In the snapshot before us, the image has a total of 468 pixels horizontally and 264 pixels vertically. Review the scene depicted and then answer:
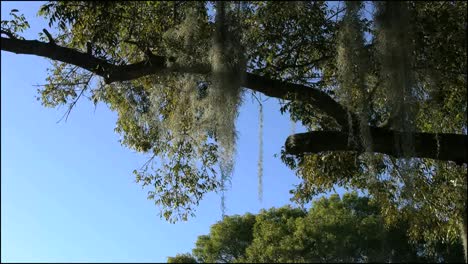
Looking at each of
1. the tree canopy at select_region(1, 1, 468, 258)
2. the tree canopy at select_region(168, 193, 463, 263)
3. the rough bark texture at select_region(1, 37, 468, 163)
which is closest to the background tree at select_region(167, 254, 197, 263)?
the tree canopy at select_region(168, 193, 463, 263)

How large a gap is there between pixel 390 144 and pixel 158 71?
98.2 inches

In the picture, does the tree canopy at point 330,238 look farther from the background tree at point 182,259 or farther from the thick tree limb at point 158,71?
the thick tree limb at point 158,71

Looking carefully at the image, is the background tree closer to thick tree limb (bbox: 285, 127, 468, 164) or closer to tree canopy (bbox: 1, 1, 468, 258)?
tree canopy (bbox: 1, 1, 468, 258)

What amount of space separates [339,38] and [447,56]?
1.48 metres

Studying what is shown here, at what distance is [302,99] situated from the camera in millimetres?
6469

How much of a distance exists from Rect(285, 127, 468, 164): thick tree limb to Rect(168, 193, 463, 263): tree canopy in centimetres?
1495

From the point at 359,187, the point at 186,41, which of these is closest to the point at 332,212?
the point at 359,187

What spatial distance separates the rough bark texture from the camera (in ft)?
18.3

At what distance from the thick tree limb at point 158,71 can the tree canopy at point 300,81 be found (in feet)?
0.04

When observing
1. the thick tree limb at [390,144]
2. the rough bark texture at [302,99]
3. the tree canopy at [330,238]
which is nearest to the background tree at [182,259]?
the tree canopy at [330,238]

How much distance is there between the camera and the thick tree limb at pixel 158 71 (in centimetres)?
608

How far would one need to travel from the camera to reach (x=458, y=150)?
5516 millimetres

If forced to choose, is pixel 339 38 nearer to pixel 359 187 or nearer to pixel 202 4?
pixel 202 4

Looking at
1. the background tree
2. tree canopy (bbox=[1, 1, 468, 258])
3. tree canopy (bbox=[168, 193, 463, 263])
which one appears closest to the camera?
tree canopy (bbox=[1, 1, 468, 258])
